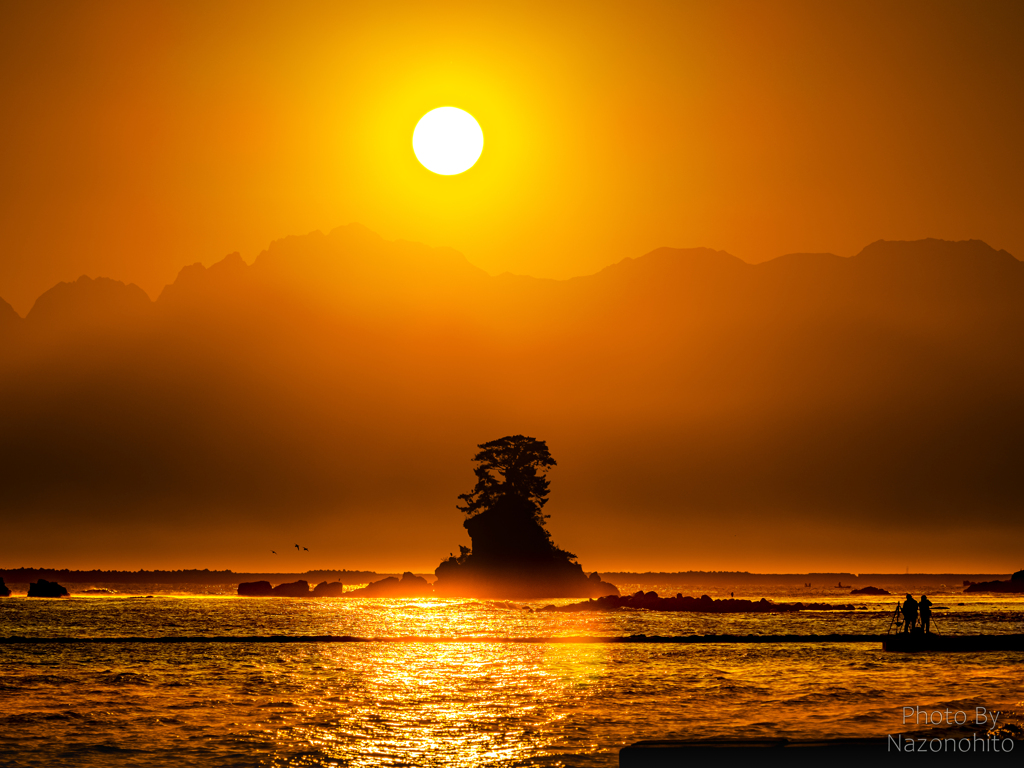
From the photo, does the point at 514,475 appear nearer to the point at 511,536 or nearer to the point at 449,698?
the point at 511,536

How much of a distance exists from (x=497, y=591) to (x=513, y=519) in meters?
→ 10.9

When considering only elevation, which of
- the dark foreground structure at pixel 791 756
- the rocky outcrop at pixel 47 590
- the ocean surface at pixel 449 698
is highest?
the rocky outcrop at pixel 47 590

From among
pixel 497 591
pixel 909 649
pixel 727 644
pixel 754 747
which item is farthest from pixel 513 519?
pixel 754 747

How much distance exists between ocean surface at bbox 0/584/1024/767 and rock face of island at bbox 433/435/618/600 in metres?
74.2

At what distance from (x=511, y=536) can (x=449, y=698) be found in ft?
371

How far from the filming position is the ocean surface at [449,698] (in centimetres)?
2877

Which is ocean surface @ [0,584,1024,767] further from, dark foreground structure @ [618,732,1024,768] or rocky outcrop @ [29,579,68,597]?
rocky outcrop @ [29,579,68,597]

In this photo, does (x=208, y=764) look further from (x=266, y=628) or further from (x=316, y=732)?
(x=266, y=628)

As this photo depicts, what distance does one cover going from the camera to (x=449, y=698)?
39.2 m

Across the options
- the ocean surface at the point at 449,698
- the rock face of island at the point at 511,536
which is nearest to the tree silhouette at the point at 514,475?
the rock face of island at the point at 511,536

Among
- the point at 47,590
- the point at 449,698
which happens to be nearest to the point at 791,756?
the point at 449,698

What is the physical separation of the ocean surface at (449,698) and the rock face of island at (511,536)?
243 ft

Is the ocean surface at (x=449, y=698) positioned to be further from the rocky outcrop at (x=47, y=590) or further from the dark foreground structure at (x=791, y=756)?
the rocky outcrop at (x=47, y=590)

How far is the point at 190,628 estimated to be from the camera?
306ft
